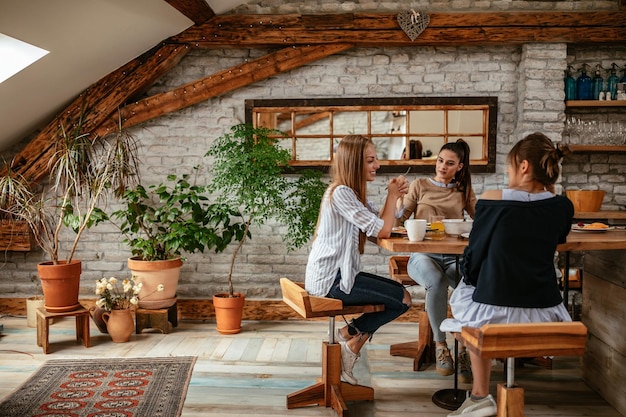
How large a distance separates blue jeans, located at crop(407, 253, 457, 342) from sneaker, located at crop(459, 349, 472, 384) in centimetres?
22

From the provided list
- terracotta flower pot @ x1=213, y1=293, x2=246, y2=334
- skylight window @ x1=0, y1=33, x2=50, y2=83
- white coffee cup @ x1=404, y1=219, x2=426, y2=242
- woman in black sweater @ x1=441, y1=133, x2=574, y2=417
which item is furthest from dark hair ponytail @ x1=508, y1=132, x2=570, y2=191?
skylight window @ x1=0, y1=33, x2=50, y2=83

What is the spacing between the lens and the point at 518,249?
208 cm

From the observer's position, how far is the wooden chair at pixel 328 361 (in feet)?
8.16

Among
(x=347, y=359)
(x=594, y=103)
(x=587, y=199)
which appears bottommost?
(x=347, y=359)

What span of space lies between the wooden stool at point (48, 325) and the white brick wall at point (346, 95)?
91 centimetres

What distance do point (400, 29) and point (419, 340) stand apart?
7.88 feet

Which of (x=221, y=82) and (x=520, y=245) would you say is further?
(x=221, y=82)

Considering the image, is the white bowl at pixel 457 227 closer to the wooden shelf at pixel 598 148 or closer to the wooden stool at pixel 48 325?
the wooden shelf at pixel 598 148

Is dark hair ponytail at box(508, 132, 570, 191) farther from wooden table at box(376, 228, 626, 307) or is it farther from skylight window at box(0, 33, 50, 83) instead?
skylight window at box(0, 33, 50, 83)

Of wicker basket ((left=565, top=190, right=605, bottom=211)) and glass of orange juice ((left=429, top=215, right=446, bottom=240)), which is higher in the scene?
wicker basket ((left=565, top=190, right=605, bottom=211))

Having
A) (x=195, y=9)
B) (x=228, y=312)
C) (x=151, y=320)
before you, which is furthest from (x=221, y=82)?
(x=151, y=320)

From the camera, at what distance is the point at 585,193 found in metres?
4.25

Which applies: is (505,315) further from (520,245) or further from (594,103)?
(594,103)

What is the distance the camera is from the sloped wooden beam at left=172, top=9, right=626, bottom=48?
14.3ft
